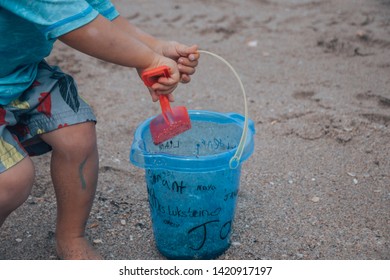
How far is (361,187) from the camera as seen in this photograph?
6.89 feet

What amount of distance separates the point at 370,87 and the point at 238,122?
1.29 meters

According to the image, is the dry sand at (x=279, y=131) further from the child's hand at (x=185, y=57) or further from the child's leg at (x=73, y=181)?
the child's hand at (x=185, y=57)

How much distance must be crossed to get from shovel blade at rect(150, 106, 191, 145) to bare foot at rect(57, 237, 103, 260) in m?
0.38

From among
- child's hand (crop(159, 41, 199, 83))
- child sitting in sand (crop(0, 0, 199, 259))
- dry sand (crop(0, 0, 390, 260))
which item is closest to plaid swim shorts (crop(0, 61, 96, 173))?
child sitting in sand (crop(0, 0, 199, 259))

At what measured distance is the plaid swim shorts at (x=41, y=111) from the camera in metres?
1.59

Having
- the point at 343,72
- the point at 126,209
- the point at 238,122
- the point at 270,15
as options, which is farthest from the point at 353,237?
the point at 270,15

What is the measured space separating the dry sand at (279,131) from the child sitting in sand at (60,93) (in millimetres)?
270

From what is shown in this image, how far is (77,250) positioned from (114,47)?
0.64 m

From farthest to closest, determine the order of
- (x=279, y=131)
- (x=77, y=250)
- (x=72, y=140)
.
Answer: (x=279, y=131), (x=77, y=250), (x=72, y=140)

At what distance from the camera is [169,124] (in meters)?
1.69

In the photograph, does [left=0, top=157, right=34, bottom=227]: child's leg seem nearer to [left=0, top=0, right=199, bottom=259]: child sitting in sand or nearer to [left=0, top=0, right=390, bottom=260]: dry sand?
[left=0, top=0, right=199, bottom=259]: child sitting in sand

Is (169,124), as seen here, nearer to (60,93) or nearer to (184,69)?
(184,69)

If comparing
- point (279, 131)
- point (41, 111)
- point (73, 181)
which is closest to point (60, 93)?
point (41, 111)

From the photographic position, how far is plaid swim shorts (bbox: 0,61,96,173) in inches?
62.5
